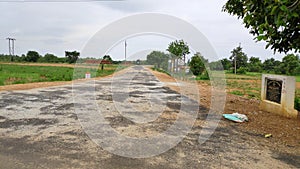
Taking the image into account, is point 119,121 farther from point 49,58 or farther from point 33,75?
point 49,58

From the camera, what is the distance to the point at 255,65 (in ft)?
132

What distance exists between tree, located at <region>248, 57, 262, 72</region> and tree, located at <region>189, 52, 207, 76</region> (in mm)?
21775

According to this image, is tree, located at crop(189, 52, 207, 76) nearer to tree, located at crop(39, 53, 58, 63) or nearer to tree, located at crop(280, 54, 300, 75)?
tree, located at crop(280, 54, 300, 75)

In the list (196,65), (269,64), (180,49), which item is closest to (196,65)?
(196,65)

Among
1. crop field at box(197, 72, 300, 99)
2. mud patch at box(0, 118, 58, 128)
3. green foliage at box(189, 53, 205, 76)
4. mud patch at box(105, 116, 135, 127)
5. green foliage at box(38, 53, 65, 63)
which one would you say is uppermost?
green foliage at box(38, 53, 65, 63)

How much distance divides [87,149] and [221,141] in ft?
7.34

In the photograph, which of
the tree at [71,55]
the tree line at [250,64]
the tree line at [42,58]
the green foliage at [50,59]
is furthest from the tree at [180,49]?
the green foliage at [50,59]

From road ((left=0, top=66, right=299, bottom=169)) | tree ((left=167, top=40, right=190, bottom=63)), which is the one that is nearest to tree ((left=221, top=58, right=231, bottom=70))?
tree ((left=167, top=40, right=190, bottom=63))

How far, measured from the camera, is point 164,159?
2826 mm

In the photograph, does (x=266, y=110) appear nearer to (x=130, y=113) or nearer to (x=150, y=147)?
(x=130, y=113)

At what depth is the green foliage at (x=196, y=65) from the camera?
22.8 m

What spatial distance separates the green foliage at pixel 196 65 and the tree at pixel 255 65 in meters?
21.8

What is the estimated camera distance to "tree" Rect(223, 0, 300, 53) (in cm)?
268

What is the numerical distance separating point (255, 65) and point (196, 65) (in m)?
22.8
